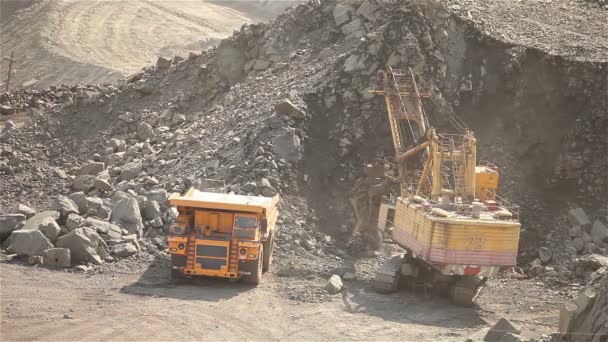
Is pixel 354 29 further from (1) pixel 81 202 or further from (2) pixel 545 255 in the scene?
(1) pixel 81 202

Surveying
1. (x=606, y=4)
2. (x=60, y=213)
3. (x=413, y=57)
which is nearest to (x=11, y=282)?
(x=60, y=213)

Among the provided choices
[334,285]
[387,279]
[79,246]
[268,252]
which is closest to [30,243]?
[79,246]

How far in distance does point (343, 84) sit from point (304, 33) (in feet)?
14.1

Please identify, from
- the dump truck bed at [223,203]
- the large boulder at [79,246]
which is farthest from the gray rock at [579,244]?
the large boulder at [79,246]

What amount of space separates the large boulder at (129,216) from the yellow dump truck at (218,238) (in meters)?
2.76

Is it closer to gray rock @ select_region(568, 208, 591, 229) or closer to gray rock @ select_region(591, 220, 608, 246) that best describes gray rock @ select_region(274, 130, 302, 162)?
gray rock @ select_region(568, 208, 591, 229)

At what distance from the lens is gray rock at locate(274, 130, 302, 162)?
2462cm

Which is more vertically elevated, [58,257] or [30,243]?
[30,243]

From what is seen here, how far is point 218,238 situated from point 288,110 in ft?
23.6

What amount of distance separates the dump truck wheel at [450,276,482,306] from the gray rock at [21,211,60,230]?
9443mm

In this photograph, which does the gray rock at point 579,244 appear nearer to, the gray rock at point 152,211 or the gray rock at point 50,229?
the gray rock at point 152,211

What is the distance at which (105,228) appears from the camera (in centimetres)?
2144

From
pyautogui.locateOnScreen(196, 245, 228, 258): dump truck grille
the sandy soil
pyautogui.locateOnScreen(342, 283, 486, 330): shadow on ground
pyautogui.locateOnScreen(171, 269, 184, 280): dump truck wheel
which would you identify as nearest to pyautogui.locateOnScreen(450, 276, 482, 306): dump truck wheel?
pyautogui.locateOnScreen(342, 283, 486, 330): shadow on ground

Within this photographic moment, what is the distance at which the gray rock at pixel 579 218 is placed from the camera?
24391mm
